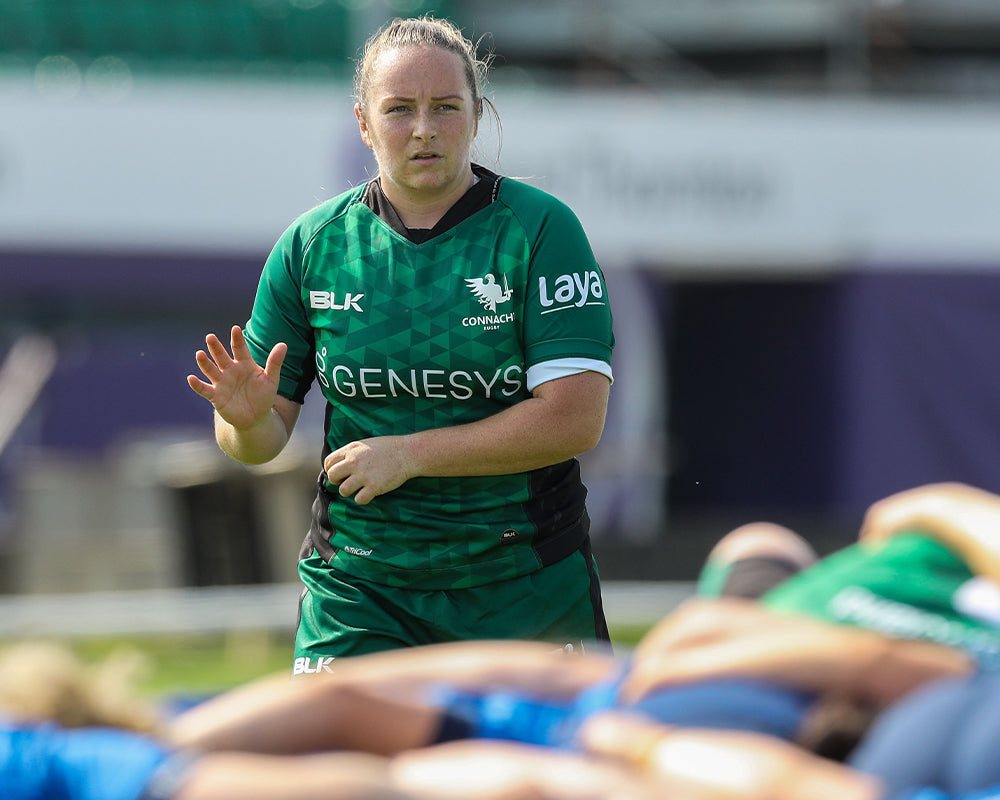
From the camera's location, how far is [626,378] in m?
11.6

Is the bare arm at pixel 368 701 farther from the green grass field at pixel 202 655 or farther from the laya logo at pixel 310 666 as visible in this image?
the green grass field at pixel 202 655

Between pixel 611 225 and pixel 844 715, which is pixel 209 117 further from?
pixel 844 715

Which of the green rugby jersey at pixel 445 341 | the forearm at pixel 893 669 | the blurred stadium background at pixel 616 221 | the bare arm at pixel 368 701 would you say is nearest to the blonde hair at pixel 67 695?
the bare arm at pixel 368 701

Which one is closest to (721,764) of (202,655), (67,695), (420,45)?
(67,695)

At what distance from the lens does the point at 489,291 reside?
2.47 meters

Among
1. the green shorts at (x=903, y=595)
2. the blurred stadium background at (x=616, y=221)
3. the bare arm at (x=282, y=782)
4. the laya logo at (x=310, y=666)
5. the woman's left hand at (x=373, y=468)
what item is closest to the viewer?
the bare arm at (x=282, y=782)

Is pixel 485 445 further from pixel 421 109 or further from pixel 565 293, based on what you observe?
pixel 421 109

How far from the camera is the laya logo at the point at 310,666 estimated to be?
262 centimetres

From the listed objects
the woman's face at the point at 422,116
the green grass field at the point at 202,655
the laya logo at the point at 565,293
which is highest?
the woman's face at the point at 422,116

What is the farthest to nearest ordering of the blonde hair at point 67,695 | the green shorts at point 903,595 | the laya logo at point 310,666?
the green shorts at point 903,595, the laya logo at point 310,666, the blonde hair at point 67,695

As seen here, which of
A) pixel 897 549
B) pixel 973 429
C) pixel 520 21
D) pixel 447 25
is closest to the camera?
pixel 447 25

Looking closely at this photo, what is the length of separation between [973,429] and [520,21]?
511 centimetres

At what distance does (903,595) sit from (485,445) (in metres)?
1.04

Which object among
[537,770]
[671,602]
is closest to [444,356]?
[537,770]
